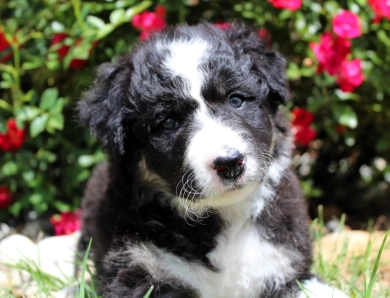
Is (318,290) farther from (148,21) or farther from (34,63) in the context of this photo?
(34,63)

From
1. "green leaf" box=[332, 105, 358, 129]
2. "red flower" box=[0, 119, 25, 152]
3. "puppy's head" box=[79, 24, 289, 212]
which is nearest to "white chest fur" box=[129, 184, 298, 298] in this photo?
"puppy's head" box=[79, 24, 289, 212]

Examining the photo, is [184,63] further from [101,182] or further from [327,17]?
[327,17]

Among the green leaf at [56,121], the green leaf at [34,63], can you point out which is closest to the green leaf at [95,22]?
the green leaf at [34,63]

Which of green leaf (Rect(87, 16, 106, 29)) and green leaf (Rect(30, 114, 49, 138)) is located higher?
green leaf (Rect(87, 16, 106, 29))

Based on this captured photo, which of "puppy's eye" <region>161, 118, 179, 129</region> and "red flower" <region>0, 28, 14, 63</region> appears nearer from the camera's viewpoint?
"puppy's eye" <region>161, 118, 179, 129</region>

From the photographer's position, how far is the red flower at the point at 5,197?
18.8 ft

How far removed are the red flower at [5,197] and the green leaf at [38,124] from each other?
40.3 inches

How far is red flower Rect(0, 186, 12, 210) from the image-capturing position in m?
5.72

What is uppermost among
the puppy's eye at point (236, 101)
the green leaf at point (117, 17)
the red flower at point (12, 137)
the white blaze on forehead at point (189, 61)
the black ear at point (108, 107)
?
the white blaze on forehead at point (189, 61)

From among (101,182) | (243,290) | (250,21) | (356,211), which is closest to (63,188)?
(101,182)

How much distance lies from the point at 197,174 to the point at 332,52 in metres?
2.32

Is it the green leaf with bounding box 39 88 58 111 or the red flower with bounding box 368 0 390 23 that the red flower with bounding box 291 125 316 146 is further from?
the green leaf with bounding box 39 88 58 111

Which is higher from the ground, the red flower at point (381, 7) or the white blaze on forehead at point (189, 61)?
the white blaze on forehead at point (189, 61)

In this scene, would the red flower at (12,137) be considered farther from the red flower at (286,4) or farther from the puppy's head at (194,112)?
the red flower at (286,4)
